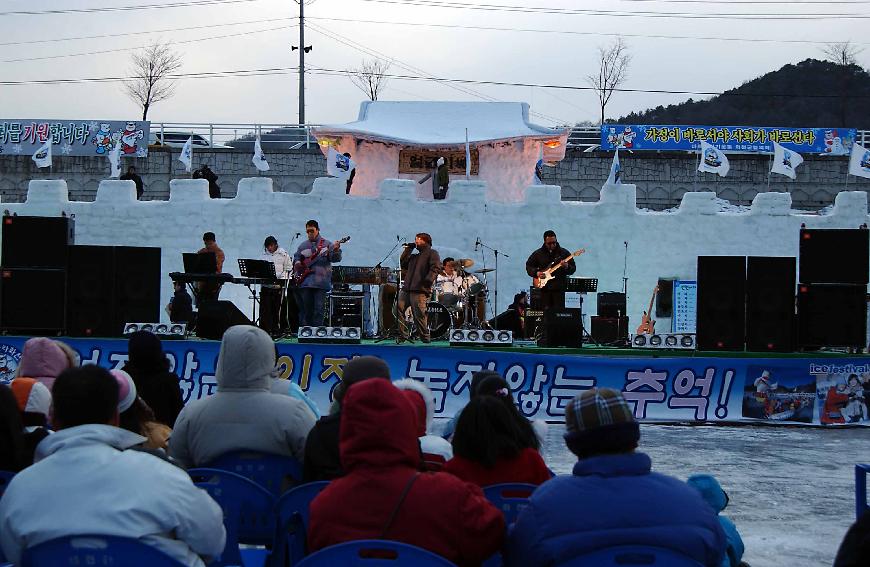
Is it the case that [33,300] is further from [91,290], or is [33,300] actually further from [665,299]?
[665,299]

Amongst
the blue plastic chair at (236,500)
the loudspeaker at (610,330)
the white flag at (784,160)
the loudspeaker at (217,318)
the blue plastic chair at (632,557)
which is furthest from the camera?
the white flag at (784,160)

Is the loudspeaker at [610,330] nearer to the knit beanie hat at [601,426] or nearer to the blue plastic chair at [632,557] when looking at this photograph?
the knit beanie hat at [601,426]

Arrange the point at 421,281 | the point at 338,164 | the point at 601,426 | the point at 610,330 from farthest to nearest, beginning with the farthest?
the point at 338,164 < the point at 610,330 < the point at 421,281 < the point at 601,426

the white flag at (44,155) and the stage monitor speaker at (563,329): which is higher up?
the white flag at (44,155)

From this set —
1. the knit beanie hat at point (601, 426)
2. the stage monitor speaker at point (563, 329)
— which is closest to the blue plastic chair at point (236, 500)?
the knit beanie hat at point (601, 426)

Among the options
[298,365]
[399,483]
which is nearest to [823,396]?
[298,365]

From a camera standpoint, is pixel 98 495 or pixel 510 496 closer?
pixel 98 495

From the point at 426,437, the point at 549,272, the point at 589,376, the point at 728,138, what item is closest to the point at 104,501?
the point at 426,437

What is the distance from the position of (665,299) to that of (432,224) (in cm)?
427

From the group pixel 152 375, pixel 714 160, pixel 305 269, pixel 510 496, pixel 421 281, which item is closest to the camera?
pixel 510 496

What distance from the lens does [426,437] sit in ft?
15.8

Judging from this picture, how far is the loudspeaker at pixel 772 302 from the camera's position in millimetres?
12773

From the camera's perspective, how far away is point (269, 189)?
2011 cm

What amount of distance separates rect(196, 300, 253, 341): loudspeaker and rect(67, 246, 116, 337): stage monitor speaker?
1959 mm
